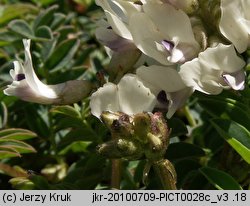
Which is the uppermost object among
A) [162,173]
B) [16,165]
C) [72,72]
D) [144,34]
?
[144,34]

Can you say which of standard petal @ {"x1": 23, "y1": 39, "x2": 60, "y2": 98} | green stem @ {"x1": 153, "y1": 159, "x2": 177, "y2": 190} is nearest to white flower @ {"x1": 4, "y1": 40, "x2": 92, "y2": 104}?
standard petal @ {"x1": 23, "y1": 39, "x2": 60, "y2": 98}

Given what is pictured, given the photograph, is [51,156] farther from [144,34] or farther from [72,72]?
[144,34]

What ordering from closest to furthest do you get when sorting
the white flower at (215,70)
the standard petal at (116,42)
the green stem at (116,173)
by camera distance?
the white flower at (215,70)
the standard petal at (116,42)
the green stem at (116,173)

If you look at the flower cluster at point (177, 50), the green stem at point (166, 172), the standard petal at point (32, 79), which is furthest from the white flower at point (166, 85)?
the standard petal at point (32, 79)

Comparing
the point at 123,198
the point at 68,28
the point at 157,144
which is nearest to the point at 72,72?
the point at 68,28

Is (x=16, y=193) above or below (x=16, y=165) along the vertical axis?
above

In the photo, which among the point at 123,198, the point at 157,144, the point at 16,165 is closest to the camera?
the point at 157,144

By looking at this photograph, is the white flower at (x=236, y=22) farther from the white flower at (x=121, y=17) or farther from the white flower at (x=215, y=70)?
the white flower at (x=121, y=17)

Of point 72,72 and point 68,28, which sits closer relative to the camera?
point 72,72
